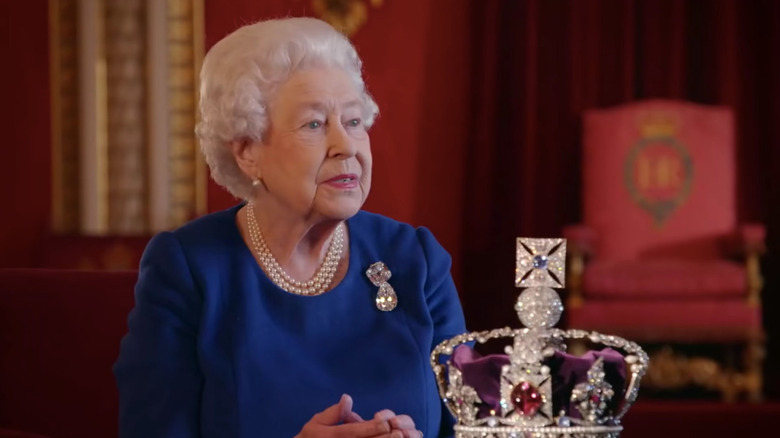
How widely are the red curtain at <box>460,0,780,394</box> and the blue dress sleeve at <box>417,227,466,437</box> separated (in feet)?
12.5

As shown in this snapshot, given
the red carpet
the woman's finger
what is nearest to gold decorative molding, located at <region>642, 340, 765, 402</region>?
the red carpet

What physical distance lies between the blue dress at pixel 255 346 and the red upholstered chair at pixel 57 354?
0.52ft

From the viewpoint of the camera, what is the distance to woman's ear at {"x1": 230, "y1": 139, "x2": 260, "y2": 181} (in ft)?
6.13

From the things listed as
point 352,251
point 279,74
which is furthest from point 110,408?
point 279,74

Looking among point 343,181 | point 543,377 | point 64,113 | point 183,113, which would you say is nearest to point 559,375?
point 543,377

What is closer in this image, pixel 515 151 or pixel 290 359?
pixel 290 359

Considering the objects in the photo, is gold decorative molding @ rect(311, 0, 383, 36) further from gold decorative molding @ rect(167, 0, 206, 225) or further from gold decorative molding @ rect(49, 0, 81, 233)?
gold decorative molding @ rect(49, 0, 81, 233)

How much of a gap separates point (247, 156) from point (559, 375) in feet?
2.71

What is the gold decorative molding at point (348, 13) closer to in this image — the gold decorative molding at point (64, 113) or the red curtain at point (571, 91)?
the red curtain at point (571, 91)

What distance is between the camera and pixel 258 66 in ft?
5.87

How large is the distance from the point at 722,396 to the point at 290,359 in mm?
3544

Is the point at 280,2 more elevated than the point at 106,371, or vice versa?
the point at 280,2

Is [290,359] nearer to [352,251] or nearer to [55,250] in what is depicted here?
[352,251]

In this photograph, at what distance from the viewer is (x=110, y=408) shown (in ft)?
6.28
